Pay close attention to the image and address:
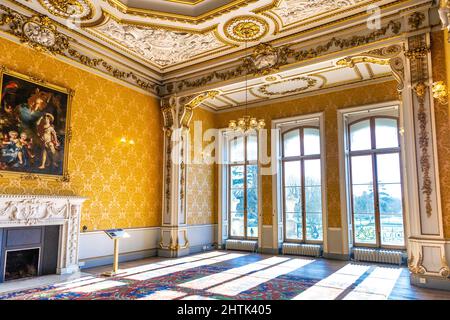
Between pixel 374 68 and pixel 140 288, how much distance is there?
21.8 ft

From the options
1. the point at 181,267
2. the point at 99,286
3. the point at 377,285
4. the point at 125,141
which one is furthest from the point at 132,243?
the point at 377,285

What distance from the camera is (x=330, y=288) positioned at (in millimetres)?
5242

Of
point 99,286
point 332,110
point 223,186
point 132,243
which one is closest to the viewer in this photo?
point 99,286

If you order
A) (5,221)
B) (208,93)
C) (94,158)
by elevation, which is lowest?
(5,221)

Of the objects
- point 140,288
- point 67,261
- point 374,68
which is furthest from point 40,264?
point 374,68

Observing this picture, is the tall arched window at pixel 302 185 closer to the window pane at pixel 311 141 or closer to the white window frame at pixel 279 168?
the window pane at pixel 311 141

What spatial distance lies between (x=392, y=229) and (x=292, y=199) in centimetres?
257

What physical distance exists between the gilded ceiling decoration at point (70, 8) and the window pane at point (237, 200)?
6208mm

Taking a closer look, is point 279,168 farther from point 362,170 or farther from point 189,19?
point 189,19

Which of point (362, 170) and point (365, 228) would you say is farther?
point (362, 170)

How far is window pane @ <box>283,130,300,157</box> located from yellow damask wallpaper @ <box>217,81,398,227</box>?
22.0 inches

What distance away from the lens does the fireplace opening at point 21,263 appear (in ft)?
18.1

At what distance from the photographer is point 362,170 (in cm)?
838
